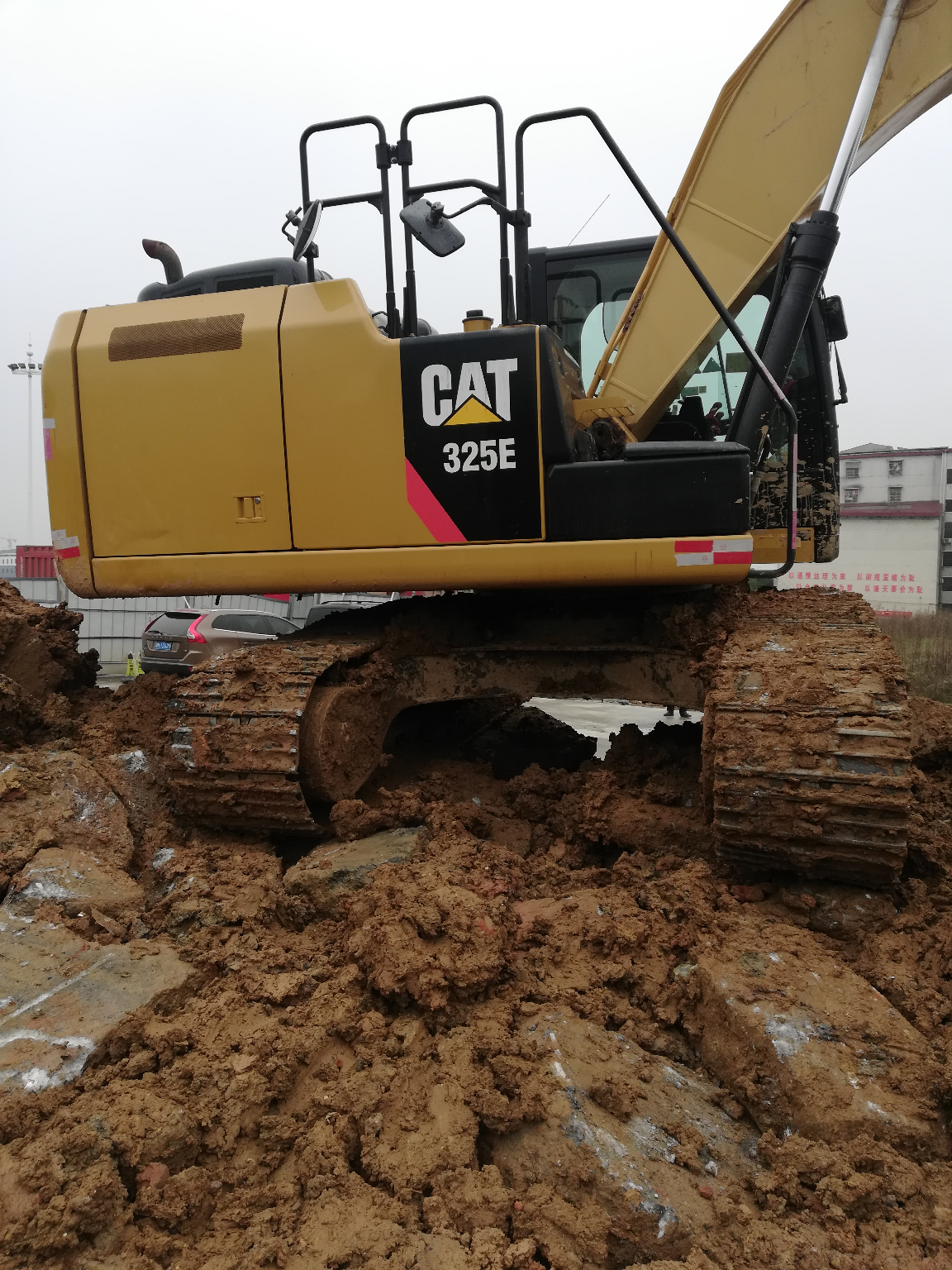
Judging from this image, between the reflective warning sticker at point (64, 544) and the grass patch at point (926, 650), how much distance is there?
7787 millimetres

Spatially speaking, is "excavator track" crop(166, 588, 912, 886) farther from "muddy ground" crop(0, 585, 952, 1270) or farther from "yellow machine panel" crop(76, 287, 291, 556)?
"yellow machine panel" crop(76, 287, 291, 556)

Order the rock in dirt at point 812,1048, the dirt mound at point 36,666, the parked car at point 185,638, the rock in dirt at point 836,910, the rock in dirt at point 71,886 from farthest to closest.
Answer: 1. the parked car at point 185,638
2. the dirt mound at point 36,666
3. the rock in dirt at point 71,886
4. the rock in dirt at point 836,910
5. the rock in dirt at point 812,1048


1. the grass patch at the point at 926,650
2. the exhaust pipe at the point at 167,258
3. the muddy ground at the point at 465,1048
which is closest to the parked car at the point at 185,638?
the exhaust pipe at the point at 167,258

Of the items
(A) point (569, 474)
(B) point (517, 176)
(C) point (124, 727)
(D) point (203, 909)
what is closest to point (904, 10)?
(B) point (517, 176)

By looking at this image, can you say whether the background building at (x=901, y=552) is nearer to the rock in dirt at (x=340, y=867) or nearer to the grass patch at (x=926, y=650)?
the grass patch at (x=926, y=650)

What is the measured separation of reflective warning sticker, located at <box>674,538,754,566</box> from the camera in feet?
10.8

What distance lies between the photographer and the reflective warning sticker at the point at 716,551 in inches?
130

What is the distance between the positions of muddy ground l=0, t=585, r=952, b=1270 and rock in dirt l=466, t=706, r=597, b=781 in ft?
4.24

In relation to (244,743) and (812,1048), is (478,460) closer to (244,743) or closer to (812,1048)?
(244,743)

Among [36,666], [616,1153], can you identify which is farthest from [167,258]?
[616,1153]

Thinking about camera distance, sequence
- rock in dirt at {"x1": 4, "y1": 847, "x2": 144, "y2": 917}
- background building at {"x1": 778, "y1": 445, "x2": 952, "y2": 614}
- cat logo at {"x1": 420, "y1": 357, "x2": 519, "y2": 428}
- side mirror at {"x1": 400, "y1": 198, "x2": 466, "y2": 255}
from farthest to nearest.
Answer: background building at {"x1": 778, "y1": 445, "x2": 952, "y2": 614} < cat logo at {"x1": 420, "y1": 357, "x2": 519, "y2": 428} < side mirror at {"x1": 400, "y1": 198, "x2": 466, "y2": 255} < rock in dirt at {"x1": 4, "y1": 847, "x2": 144, "y2": 917}

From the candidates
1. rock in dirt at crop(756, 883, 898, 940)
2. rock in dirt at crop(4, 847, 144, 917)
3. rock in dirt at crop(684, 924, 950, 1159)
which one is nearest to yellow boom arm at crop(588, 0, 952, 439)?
rock in dirt at crop(756, 883, 898, 940)

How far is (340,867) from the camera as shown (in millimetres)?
3180

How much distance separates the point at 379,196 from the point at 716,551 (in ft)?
6.80
